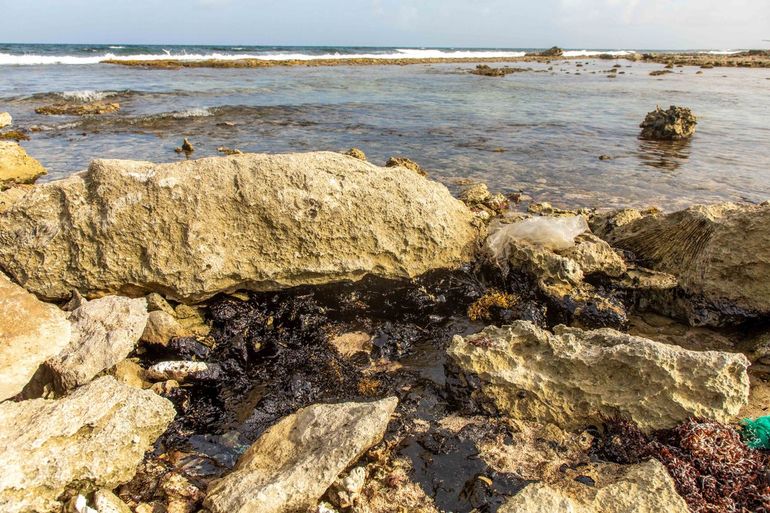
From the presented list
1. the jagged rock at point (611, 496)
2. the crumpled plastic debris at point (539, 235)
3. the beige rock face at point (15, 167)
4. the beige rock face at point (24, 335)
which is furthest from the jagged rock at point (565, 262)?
the beige rock face at point (15, 167)

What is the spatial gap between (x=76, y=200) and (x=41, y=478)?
121 inches

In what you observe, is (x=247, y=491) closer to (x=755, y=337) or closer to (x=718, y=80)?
(x=755, y=337)

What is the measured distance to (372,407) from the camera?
348 centimetres

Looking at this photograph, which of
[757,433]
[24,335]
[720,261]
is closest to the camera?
[757,433]

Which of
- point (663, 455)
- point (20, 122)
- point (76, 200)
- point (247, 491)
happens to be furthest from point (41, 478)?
point (20, 122)

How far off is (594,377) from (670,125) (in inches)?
623

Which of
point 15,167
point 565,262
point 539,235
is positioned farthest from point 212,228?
point 15,167

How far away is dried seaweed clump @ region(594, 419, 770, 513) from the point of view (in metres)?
3.03

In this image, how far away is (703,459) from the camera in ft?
10.7

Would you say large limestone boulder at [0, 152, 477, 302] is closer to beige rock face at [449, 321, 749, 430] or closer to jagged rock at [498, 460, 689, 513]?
beige rock face at [449, 321, 749, 430]

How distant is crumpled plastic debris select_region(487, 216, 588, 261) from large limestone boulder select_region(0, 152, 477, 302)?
36.2 inches

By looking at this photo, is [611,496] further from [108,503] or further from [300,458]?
[108,503]

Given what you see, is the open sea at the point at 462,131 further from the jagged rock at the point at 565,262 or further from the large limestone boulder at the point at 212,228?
the large limestone boulder at the point at 212,228

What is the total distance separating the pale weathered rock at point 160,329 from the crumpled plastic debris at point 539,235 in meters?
3.82
